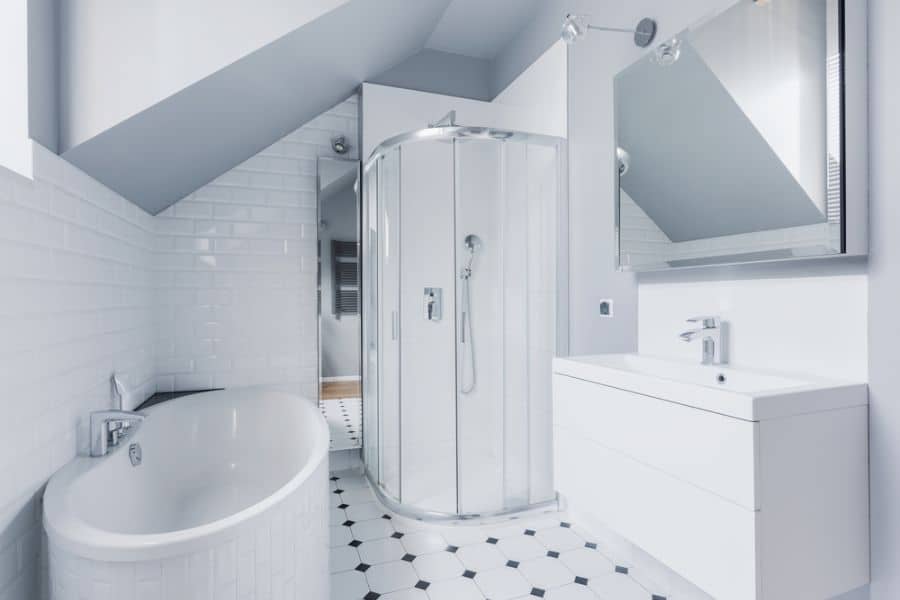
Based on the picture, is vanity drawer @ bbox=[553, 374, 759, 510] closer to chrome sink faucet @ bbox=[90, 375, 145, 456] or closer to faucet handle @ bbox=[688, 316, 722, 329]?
faucet handle @ bbox=[688, 316, 722, 329]

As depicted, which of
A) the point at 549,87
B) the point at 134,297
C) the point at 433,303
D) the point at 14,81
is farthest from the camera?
the point at 433,303

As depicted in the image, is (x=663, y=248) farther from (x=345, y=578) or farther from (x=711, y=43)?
(x=345, y=578)

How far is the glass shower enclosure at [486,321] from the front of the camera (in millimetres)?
2484

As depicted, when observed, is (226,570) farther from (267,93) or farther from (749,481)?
(267,93)

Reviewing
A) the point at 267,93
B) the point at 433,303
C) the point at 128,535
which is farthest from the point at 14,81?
the point at 433,303

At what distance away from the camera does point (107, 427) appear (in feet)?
5.57

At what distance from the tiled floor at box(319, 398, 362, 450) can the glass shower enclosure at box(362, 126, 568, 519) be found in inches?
16.5

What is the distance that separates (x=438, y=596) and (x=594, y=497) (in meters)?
0.73

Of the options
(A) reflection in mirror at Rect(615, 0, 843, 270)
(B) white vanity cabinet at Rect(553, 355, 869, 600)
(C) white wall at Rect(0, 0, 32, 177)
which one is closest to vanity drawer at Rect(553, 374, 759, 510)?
(B) white vanity cabinet at Rect(553, 355, 869, 600)

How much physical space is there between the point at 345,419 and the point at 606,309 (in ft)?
6.00

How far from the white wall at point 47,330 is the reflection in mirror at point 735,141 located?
2078 mm

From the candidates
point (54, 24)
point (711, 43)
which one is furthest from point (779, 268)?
point (54, 24)

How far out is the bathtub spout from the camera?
1.67 metres

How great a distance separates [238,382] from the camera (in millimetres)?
2941
